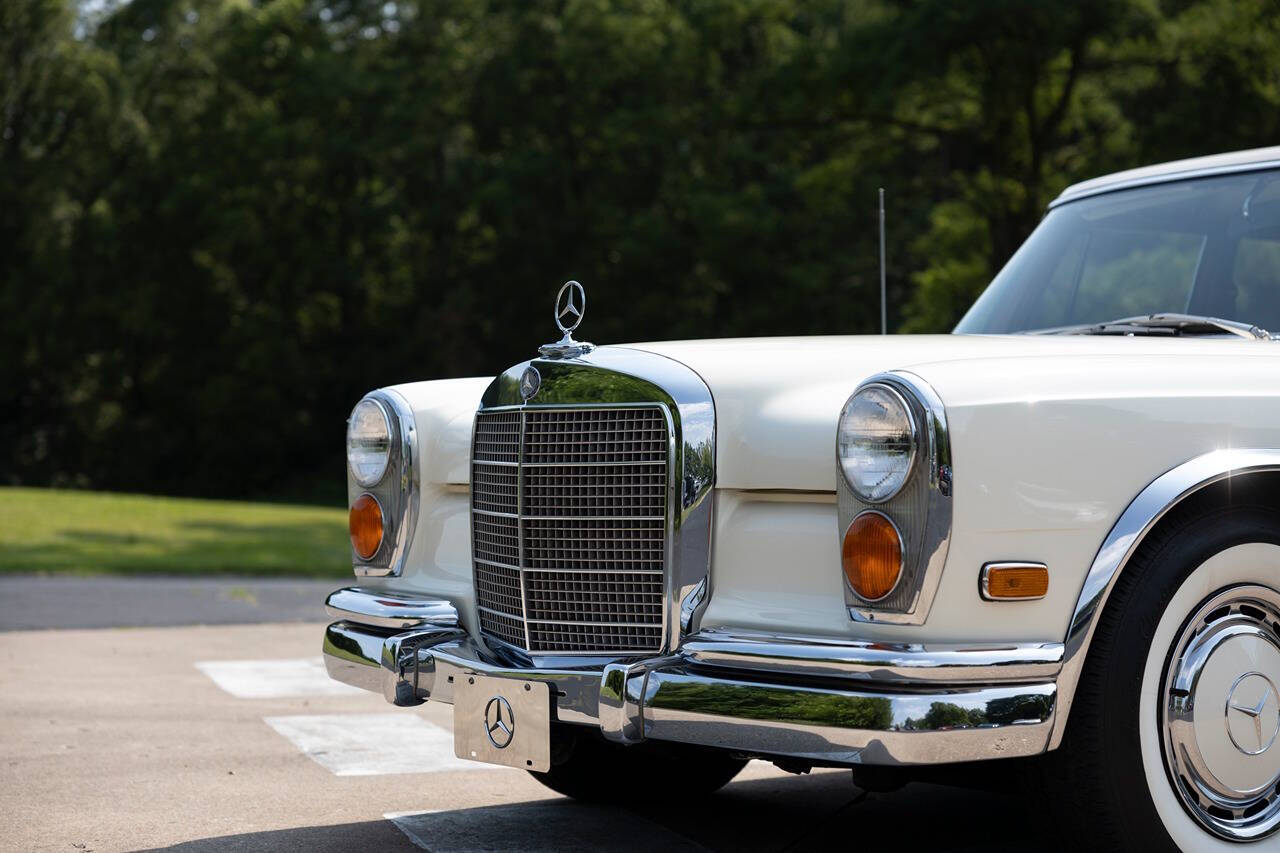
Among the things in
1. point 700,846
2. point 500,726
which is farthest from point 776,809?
point 500,726

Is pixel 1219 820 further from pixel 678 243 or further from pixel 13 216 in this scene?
pixel 13 216

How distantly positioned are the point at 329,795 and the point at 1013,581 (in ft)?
8.68

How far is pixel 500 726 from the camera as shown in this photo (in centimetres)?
363

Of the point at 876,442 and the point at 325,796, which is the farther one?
the point at 325,796

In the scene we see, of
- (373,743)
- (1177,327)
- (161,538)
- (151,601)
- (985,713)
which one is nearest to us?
(985,713)

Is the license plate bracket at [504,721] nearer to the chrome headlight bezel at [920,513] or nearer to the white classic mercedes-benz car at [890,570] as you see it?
the white classic mercedes-benz car at [890,570]

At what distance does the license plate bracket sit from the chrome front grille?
0.26 meters

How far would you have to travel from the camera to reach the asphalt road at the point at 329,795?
435 cm

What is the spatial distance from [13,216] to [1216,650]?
130ft

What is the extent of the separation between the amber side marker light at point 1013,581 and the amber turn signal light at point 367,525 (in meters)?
1.97

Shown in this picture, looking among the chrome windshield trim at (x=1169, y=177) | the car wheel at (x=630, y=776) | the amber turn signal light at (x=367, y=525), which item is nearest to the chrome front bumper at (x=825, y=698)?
the amber turn signal light at (x=367, y=525)

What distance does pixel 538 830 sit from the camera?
4477mm

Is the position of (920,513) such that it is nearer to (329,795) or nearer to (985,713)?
(985,713)

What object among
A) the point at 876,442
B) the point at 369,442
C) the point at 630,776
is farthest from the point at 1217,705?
the point at 369,442
